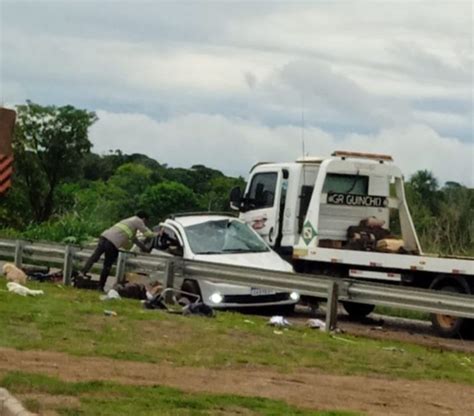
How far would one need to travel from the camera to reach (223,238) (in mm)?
21734

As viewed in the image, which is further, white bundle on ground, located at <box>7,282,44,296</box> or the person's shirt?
the person's shirt

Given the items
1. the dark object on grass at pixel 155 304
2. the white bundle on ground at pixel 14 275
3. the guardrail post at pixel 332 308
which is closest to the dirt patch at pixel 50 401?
the guardrail post at pixel 332 308

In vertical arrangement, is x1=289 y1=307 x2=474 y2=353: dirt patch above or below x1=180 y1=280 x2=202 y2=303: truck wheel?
below

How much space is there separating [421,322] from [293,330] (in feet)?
20.0

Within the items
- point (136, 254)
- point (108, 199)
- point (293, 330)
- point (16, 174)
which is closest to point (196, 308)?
point (293, 330)

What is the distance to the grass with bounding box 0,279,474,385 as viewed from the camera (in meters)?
12.4

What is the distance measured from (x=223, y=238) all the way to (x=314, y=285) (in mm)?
4571

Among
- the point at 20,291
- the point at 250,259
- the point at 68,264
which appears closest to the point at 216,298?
the point at 250,259

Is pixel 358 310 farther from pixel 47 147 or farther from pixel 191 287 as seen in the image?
pixel 47 147

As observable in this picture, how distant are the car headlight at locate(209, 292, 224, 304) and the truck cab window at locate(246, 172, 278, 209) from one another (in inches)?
146

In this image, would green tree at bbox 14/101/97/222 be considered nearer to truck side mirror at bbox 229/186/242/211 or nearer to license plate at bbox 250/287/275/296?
truck side mirror at bbox 229/186/242/211

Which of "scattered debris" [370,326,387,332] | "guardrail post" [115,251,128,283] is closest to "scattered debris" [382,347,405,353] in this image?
"scattered debris" [370,326,387,332]

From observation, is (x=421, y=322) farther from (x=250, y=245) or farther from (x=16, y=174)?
(x=16, y=174)

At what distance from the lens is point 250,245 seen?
21.7m
